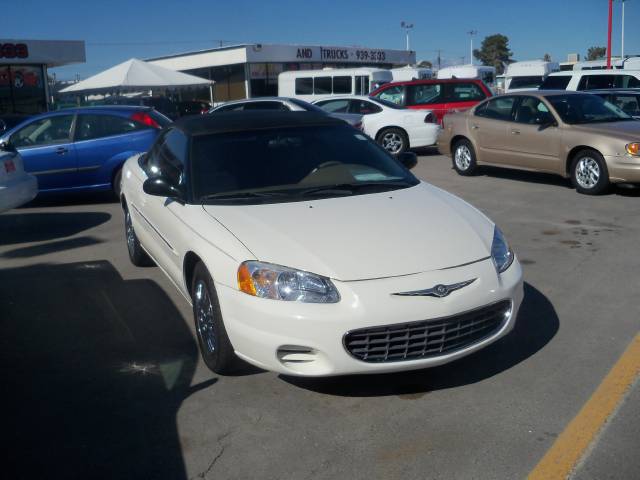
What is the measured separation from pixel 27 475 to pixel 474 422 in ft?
7.08

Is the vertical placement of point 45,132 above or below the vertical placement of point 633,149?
above

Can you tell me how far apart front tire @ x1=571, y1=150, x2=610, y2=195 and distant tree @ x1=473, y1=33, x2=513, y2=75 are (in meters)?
67.2

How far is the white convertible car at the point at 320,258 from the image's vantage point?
3549 millimetres

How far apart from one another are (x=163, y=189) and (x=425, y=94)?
508 inches

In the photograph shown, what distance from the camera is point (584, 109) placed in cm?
1045

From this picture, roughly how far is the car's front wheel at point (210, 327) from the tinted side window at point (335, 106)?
11.9 meters

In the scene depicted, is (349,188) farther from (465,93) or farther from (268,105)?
(465,93)

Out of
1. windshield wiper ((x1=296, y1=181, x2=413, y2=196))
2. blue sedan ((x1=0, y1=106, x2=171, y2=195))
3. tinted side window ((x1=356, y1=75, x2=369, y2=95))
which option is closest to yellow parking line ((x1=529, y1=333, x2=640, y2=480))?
windshield wiper ((x1=296, y1=181, x2=413, y2=196))

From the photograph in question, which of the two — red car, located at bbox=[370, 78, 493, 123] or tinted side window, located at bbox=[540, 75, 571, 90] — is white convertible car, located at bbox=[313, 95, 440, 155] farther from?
tinted side window, located at bbox=[540, 75, 571, 90]

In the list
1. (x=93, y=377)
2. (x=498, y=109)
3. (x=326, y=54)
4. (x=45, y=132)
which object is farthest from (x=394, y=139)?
(x=326, y=54)

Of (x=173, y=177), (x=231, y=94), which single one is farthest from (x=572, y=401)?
(x=231, y=94)

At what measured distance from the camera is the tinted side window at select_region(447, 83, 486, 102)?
54.5 ft

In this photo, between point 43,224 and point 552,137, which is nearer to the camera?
point 43,224

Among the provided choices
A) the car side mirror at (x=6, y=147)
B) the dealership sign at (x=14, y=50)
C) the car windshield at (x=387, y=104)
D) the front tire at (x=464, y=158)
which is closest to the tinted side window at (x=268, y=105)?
the car windshield at (x=387, y=104)
